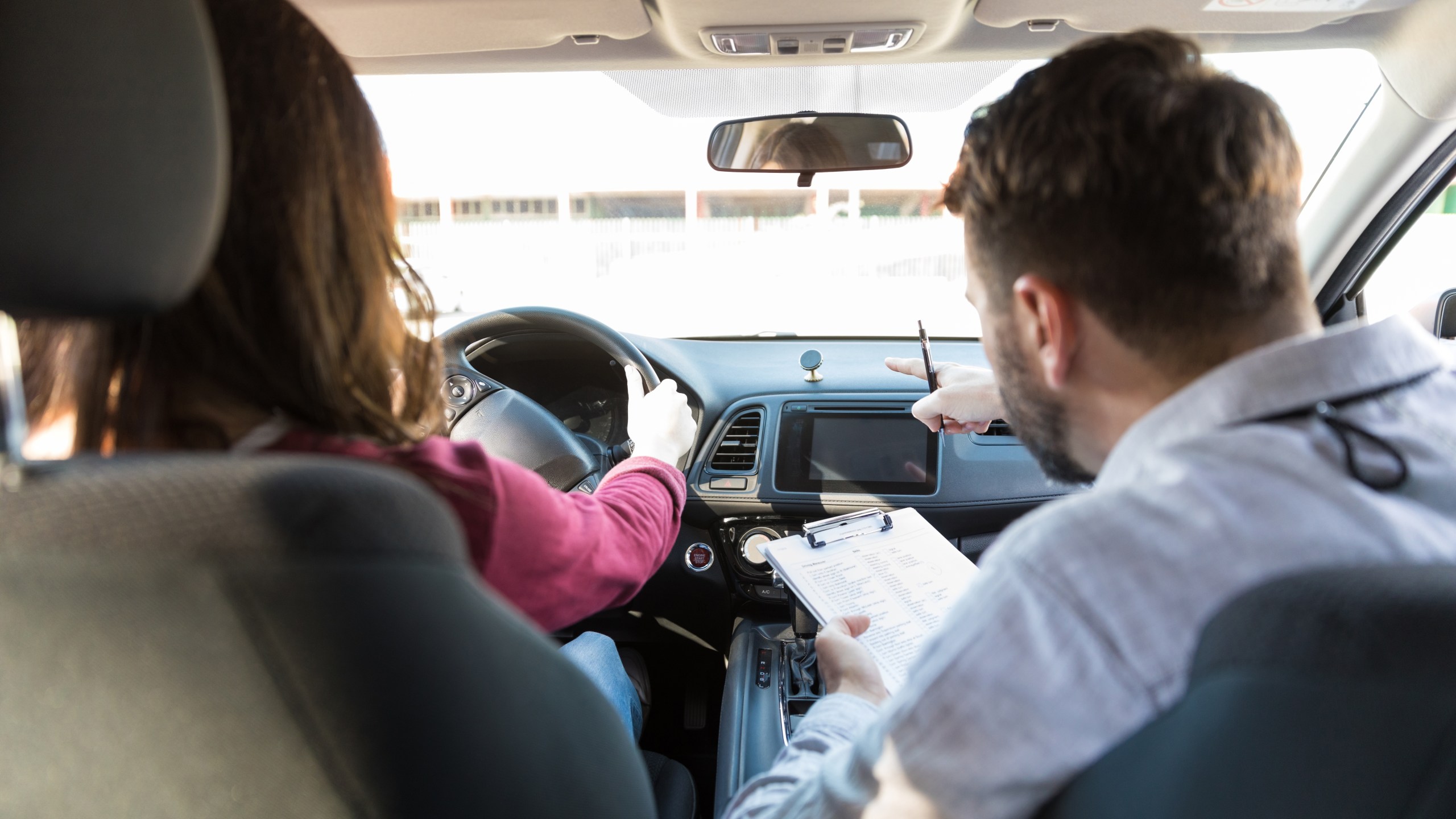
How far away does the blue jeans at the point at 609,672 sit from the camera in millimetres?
2166

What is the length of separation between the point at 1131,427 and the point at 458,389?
7.57 feet

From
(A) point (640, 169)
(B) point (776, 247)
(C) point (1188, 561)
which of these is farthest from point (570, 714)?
(A) point (640, 169)

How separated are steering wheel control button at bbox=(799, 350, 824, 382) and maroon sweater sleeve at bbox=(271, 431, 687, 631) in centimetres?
171

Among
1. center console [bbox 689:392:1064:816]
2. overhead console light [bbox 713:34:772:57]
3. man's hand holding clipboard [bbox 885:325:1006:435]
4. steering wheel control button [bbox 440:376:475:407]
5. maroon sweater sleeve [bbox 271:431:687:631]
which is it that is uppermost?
overhead console light [bbox 713:34:772:57]

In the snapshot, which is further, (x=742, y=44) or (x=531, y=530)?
(x=742, y=44)

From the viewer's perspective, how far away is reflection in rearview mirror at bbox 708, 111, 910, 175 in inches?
101

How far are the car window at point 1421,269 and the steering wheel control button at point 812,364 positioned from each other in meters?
1.84

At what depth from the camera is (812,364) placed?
311 centimetres

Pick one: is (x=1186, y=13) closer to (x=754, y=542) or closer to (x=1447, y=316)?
(x=1447, y=316)

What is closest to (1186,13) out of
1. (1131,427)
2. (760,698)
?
(1131,427)

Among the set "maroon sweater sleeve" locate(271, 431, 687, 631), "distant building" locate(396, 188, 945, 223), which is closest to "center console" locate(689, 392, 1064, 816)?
"distant building" locate(396, 188, 945, 223)

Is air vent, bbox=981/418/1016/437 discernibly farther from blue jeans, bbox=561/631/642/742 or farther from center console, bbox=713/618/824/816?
blue jeans, bbox=561/631/642/742

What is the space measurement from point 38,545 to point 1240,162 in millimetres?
1274

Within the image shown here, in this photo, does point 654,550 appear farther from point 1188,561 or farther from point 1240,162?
point 1240,162
